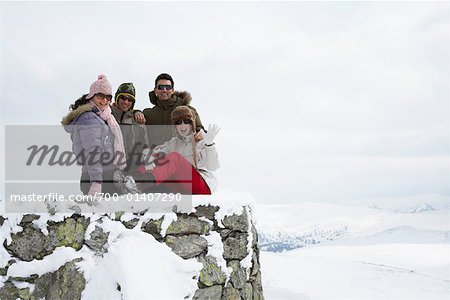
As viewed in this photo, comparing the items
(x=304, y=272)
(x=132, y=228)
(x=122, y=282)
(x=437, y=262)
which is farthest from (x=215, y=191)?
(x=437, y=262)

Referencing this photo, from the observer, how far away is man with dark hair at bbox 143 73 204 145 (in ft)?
22.2

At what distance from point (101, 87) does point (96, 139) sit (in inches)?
25.3

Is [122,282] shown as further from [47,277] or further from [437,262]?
[437,262]

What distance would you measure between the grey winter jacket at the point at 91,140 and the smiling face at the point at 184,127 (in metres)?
0.86

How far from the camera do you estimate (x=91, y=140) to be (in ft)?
17.7

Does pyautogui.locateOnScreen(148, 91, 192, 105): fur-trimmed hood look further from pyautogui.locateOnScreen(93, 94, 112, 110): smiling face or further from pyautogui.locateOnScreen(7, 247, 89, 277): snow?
pyautogui.locateOnScreen(7, 247, 89, 277): snow

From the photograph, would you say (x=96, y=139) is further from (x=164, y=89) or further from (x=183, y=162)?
(x=164, y=89)

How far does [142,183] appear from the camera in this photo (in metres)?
5.93

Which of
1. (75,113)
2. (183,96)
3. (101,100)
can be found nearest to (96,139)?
(75,113)

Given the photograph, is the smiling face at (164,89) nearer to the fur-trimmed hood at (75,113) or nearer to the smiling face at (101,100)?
the smiling face at (101,100)

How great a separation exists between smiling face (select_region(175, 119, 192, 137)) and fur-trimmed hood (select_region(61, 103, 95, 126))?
3.54 feet

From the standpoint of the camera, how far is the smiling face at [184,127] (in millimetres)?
6094

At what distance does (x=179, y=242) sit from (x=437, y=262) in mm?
38874

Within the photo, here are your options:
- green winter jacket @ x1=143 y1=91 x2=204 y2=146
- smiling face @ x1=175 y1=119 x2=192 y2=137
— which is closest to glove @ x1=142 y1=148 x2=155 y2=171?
smiling face @ x1=175 y1=119 x2=192 y2=137
